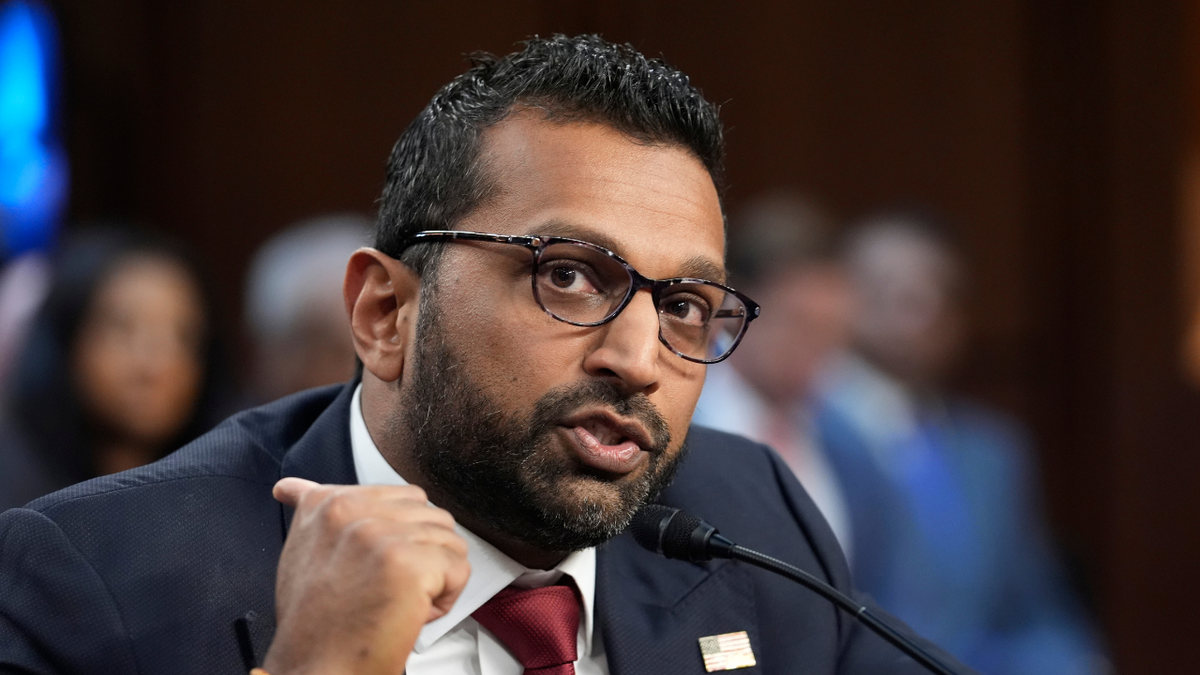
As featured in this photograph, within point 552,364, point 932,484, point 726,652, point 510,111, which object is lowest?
point 932,484

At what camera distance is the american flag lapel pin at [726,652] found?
5.45ft

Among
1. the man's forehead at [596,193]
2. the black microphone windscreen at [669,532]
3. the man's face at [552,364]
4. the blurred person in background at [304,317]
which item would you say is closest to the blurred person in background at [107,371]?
the blurred person in background at [304,317]

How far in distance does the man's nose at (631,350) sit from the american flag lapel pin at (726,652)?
0.42 m

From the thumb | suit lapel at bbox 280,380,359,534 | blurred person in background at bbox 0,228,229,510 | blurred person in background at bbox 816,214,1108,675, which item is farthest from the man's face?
blurred person in background at bbox 816,214,1108,675

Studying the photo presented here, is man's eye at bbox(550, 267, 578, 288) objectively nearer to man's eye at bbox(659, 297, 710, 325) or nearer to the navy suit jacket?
man's eye at bbox(659, 297, 710, 325)

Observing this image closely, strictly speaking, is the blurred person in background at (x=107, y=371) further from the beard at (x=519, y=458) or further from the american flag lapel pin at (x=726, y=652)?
the american flag lapel pin at (x=726, y=652)

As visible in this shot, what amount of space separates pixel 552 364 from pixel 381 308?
32cm

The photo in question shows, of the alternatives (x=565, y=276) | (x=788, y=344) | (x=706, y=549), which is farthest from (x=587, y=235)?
(x=788, y=344)

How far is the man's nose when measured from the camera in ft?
4.71

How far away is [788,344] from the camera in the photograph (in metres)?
3.42

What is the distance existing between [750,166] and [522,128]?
10.4 ft

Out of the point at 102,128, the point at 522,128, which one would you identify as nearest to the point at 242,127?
the point at 102,128

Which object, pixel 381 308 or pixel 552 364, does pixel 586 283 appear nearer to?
pixel 552 364

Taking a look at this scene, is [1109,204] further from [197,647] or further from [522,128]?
[197,647]
